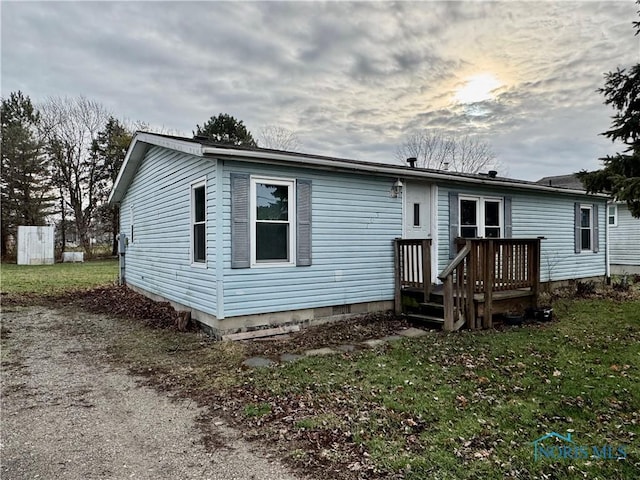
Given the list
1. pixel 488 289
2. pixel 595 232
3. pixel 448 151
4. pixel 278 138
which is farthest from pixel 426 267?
pixel 278 138

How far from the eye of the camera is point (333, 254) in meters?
7.07

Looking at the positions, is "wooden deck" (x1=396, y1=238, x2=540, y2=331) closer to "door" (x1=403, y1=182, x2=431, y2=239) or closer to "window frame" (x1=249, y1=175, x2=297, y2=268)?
"door" (x1=403, y1=182, x2=431, y2=239)

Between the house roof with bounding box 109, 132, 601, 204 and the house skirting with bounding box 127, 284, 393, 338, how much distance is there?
8.04 ft

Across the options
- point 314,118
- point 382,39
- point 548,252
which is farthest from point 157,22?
point 548,252

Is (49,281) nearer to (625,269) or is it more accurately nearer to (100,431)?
(100,431)

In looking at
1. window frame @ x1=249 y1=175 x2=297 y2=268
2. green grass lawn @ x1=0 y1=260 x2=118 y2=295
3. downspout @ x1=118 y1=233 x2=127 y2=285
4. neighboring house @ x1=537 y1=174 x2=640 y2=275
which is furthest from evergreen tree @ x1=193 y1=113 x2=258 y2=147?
window frame @ x1=249 y1=175 x2=297 y2=268

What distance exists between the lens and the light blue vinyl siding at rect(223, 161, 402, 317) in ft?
20.1

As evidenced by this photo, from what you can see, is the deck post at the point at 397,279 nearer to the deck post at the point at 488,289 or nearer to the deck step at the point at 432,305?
the deck step at the point at 432,305

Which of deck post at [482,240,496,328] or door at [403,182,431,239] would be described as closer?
deck post at [482,240,496,328]

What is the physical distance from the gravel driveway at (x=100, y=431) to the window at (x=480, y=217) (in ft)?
23.8

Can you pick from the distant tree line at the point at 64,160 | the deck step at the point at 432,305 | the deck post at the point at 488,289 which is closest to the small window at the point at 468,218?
the deck post at the point at 488,289

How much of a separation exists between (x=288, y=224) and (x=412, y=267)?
8.57 ft

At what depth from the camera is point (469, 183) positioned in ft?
28.5

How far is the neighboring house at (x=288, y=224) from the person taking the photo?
6.05m
